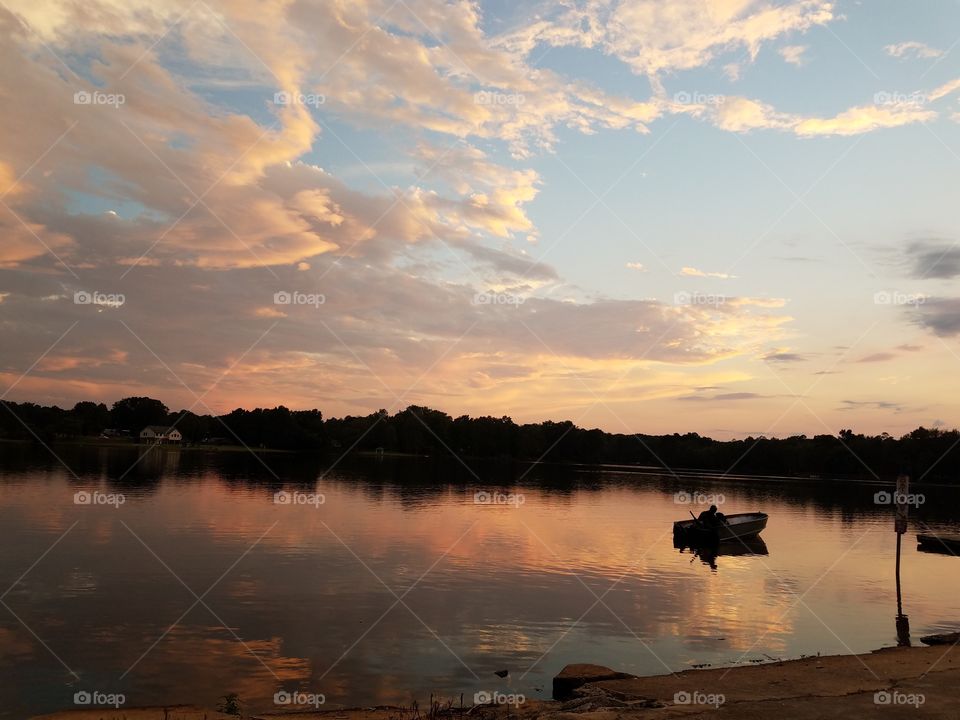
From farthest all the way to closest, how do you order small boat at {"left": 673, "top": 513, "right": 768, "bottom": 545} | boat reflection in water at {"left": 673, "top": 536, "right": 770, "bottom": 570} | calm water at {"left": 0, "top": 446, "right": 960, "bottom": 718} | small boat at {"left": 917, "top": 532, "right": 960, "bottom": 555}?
small boat at {"left": 917, "top": 532, "right": 960, "bottom": 555}
small boat at {"left": 673, "top": 513, "right": 768, "bottom": 545}
boat reflection in water at {"left": 673, "top": 536, "right": 770, "bottom": 570}
calm water at {"left": 0, "top": 446, "right": 960, "bottom": 718}

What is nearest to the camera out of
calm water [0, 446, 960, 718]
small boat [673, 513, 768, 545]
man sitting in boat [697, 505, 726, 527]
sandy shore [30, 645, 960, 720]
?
sandy shore [30, 645, 960, 720]

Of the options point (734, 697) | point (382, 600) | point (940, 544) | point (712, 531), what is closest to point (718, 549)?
point (712, 531)

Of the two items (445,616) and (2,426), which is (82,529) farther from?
(2,426)

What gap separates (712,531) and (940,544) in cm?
1904

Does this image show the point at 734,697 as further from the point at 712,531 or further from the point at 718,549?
the point at 712,531

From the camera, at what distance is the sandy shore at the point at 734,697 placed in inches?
587

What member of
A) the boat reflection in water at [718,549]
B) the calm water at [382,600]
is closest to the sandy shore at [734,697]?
the calm water at [382,600]

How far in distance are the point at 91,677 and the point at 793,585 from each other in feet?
114

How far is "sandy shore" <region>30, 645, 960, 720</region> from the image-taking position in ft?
48.9

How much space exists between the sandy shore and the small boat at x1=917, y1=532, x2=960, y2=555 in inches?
1622

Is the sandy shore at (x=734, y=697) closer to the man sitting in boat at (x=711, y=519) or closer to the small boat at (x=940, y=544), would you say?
the man sitting in boat at (x=711, y=519)

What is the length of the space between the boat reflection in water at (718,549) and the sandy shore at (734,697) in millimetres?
28228

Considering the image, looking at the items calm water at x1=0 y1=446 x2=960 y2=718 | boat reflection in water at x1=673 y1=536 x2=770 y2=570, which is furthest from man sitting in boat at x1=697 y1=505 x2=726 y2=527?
calm water at x1=0 y1=446 x2=960 y2=718

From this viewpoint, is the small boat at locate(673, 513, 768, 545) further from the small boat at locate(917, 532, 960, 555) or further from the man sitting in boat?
the small boat at locate(917, 532, 960, 555)
